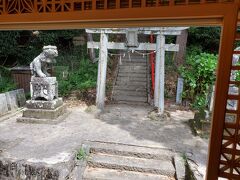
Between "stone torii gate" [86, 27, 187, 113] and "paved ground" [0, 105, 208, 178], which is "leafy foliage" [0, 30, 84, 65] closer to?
"stone torii gate" [86, 27, 187, 113]

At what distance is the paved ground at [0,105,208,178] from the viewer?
599cm

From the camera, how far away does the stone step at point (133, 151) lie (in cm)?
627

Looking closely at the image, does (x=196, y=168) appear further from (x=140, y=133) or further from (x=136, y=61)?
(x=136, y=61)

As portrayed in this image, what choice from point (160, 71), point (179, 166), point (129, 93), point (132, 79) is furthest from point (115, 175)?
point (132, 79)

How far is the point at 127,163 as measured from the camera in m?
6.05

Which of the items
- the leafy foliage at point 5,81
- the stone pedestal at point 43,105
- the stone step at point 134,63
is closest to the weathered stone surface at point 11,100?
the leafy foliage at point 5,81

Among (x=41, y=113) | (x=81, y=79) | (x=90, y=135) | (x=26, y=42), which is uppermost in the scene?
(x=26, y=42)

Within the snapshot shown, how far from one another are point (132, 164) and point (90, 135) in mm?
1739

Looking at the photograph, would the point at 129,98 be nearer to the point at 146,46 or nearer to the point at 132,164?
the point at 146,46

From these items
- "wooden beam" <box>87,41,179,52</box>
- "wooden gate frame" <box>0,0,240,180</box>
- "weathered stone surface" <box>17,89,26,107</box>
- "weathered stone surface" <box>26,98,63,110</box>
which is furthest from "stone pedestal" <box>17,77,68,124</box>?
"wooden gate frame" <box>0,0,240,180</box>

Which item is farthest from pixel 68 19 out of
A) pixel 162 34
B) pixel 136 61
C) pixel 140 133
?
pixel 136 61

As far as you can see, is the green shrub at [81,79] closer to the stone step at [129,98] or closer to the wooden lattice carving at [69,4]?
the stone step at [129,98]

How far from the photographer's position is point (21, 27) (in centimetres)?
329

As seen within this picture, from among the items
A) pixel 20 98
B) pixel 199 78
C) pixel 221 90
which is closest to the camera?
pixel 221 90
